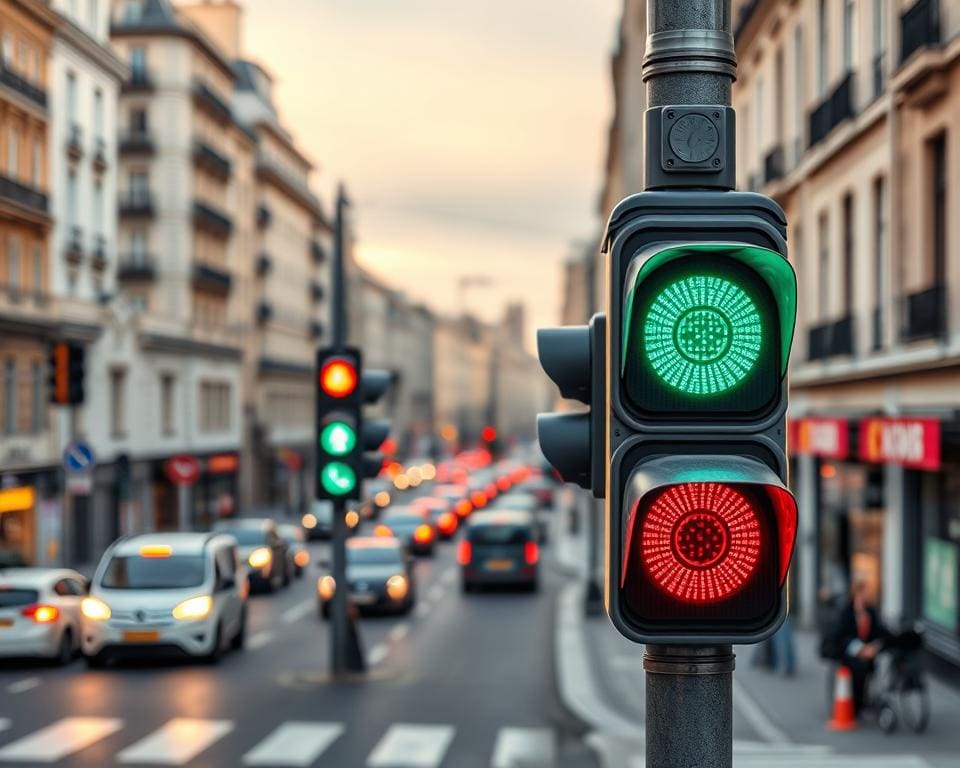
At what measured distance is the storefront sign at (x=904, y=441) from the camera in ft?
56.7

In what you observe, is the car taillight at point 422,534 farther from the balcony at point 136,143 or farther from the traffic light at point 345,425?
the traffic light at point 345,425

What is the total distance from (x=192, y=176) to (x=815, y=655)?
155 ft

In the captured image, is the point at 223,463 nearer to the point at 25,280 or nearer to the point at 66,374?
the point at 25,280

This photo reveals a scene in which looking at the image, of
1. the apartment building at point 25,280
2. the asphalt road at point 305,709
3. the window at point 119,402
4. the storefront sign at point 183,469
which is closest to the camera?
the asphalt road at point 305,709

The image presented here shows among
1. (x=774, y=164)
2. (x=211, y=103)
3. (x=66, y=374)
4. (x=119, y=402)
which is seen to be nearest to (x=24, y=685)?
(x=66, y=374)

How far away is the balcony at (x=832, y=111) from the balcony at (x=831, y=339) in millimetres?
3179

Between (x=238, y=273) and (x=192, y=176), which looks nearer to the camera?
(x=192, y=176)

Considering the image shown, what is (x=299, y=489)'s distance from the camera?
80000mm

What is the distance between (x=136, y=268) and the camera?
63.3 m

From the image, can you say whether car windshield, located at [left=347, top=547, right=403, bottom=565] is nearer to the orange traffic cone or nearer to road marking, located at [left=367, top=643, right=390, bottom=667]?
road marking, located at [left=367, top=643, right=390, bottom=667]

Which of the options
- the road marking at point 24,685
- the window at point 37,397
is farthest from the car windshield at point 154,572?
the window at point 37,397

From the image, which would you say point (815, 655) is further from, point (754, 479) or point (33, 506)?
point (33, 506)

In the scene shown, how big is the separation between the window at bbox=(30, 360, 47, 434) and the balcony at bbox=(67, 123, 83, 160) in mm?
7621

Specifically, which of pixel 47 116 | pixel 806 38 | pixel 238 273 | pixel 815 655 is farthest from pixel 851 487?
pixel 238 273
